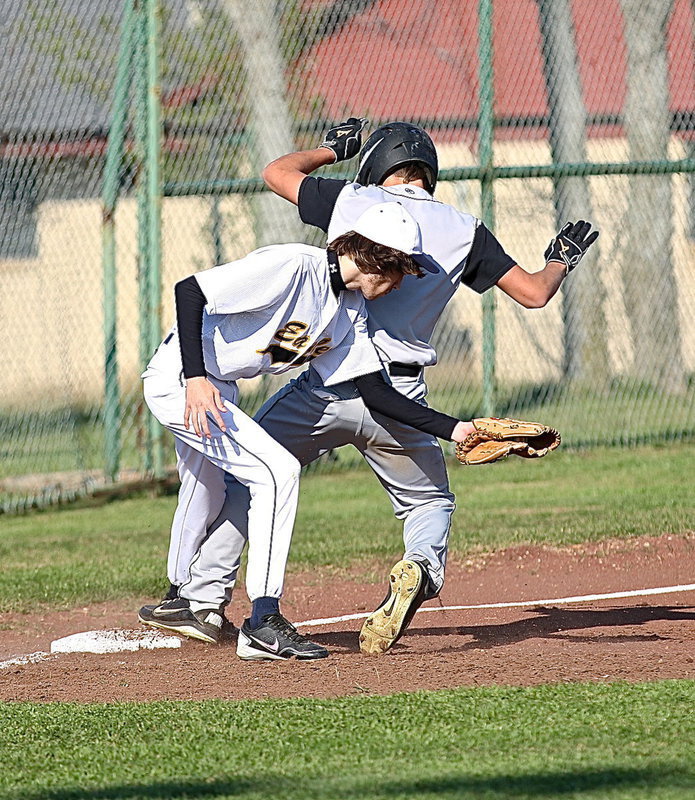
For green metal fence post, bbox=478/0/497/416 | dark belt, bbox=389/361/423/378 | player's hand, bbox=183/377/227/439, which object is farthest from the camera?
green metal fence post, bbox=478/0/497/416

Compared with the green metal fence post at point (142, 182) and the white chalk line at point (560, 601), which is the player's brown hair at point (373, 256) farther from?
the green metal fence post at point (142, 182)

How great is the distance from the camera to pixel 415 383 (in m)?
5.25

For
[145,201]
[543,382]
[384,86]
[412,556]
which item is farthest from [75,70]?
[412,556]

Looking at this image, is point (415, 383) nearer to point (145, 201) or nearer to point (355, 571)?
point (355, 571)

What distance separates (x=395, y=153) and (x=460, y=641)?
2.01 m

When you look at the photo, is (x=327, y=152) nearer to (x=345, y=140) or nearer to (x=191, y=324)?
(x=345, y=140)

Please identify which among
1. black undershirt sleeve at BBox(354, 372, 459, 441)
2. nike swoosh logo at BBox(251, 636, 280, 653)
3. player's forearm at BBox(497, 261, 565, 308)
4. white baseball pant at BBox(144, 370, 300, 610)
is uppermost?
player's forearm at BBox(497, 261, 565, 308)

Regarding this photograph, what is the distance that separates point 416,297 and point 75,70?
584 centimetres

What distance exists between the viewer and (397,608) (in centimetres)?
488

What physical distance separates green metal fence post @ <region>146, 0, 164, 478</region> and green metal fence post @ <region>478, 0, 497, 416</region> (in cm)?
251

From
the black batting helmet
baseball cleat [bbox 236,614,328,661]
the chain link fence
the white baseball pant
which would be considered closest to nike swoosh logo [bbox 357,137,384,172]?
the black batting helmet

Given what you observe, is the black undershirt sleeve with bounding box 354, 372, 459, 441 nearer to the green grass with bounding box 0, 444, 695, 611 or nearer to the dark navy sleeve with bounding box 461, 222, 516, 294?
the dark navy sleeve with bounding box 461, 222, 516, 294

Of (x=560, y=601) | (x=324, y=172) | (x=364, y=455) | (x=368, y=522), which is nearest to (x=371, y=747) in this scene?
(x=364, y=455)

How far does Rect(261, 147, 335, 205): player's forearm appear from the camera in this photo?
525 centimetres
